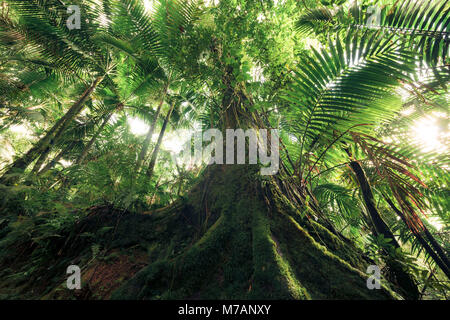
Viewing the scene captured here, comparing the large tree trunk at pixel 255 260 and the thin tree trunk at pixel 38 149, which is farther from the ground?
the thin tree trunk at pixel 38 149

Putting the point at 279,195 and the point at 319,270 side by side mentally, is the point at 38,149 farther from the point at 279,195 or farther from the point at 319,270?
the point at 319,270

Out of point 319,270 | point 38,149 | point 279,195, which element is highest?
point 38,149

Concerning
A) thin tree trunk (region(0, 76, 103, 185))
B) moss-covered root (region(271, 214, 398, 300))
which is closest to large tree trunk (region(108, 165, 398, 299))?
moss-covered root (region(271, 214, 398, 300))

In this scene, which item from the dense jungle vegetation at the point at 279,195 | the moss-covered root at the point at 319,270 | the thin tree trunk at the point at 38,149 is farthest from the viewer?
the thin tree trunk at the point at 38,149

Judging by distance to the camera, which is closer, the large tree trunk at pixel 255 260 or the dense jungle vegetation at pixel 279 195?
the large tree trunk at pixel 255 260

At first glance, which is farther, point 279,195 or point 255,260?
point 279,195

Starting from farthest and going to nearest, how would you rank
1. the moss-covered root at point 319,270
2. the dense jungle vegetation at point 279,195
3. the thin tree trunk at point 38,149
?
the thin tree trunk at point 38,149 → the dense jungle vegetation at point 279,195 → the moss-covered root at point 319,270

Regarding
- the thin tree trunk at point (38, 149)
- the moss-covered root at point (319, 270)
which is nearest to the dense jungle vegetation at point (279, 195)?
the moss-covered root at point (319, 270)

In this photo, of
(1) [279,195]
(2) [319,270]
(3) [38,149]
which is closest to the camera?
(2) [319,270]

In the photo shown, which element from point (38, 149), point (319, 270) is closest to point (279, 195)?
point (319, 270)

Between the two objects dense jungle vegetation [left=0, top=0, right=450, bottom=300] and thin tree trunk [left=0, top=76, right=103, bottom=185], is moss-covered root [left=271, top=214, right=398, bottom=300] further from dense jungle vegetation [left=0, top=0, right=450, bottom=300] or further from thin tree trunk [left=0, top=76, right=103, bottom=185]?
thin tree trunk [left=0, top=76, right=103, bottom=185]

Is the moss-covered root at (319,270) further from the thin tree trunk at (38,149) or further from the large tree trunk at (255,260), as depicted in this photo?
the thin tree trunk at (38,149)

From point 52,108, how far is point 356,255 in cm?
1098
